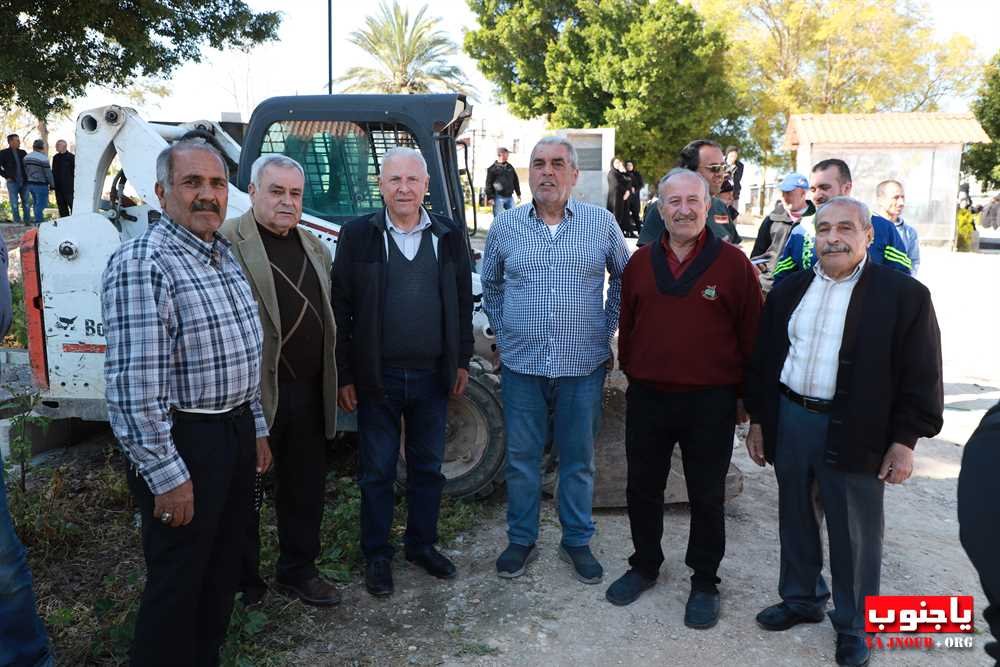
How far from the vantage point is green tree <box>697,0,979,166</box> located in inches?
1246

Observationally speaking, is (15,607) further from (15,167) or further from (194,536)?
(15,167)

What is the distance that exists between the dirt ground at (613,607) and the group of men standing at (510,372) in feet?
0.36

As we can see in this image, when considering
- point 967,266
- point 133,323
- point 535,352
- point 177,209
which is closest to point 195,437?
point 133,323

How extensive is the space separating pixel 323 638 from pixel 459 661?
593 millimetres

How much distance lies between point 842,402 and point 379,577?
83.9 inches

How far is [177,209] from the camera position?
243 cm

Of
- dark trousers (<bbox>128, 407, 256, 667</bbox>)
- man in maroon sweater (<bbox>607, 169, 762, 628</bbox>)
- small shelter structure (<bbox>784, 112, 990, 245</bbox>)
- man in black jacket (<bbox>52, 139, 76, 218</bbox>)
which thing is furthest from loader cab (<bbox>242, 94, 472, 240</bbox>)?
small shelter structure (<bbox>784, 112, 990, 245</bbox>)

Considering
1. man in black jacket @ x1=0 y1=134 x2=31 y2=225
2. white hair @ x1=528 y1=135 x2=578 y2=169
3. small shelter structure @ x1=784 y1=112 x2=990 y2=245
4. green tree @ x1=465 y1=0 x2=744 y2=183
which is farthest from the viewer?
green tree @ x1=465 y1=0 x2=744 y2=183

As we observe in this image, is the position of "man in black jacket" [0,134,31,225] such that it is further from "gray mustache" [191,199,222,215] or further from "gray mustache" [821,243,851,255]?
"gray mustache" [821,243,851,255]

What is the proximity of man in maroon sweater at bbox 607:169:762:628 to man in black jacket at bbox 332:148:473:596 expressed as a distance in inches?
31.5

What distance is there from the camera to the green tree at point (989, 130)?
92.1 ft

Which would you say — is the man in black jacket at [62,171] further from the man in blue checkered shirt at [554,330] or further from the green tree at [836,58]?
the green tree at [836,58]

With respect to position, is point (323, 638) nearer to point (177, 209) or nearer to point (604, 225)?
point (177, 209)

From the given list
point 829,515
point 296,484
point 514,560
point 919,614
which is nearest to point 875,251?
point 829,515
